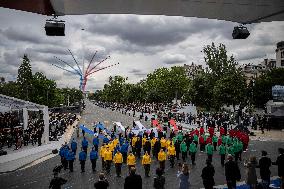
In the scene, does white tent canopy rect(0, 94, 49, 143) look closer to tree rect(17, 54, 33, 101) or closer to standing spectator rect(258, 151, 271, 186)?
standing spectator rect(258, 151, 271, 186)

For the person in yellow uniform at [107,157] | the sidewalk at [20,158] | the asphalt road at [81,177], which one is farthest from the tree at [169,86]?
the person in yellow uniform at [107,157]

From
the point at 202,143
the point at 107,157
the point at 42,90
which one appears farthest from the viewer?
the point at 42,90

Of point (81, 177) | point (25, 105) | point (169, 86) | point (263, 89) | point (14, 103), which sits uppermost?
point (169, 86)

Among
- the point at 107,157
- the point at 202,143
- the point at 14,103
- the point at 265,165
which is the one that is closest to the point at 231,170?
the point at 265,165

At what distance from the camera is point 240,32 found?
11734 millimetres

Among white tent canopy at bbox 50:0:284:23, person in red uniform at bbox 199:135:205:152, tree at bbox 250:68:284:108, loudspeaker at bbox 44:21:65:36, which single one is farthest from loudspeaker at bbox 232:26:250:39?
tree at bbox 250:68:284:108

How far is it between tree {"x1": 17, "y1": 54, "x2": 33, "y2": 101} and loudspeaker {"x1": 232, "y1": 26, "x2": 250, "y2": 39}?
231 ft

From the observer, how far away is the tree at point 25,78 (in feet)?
252

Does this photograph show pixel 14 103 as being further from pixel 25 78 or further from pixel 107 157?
pixel 25 78

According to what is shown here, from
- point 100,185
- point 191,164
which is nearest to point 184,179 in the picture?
point 100,185

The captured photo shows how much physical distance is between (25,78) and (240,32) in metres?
75.2

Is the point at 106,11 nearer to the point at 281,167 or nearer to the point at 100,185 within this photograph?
the point at 100,185

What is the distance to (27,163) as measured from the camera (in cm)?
1947

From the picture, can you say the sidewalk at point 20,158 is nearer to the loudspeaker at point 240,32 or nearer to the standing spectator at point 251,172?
the standing spectator at point 251,172
